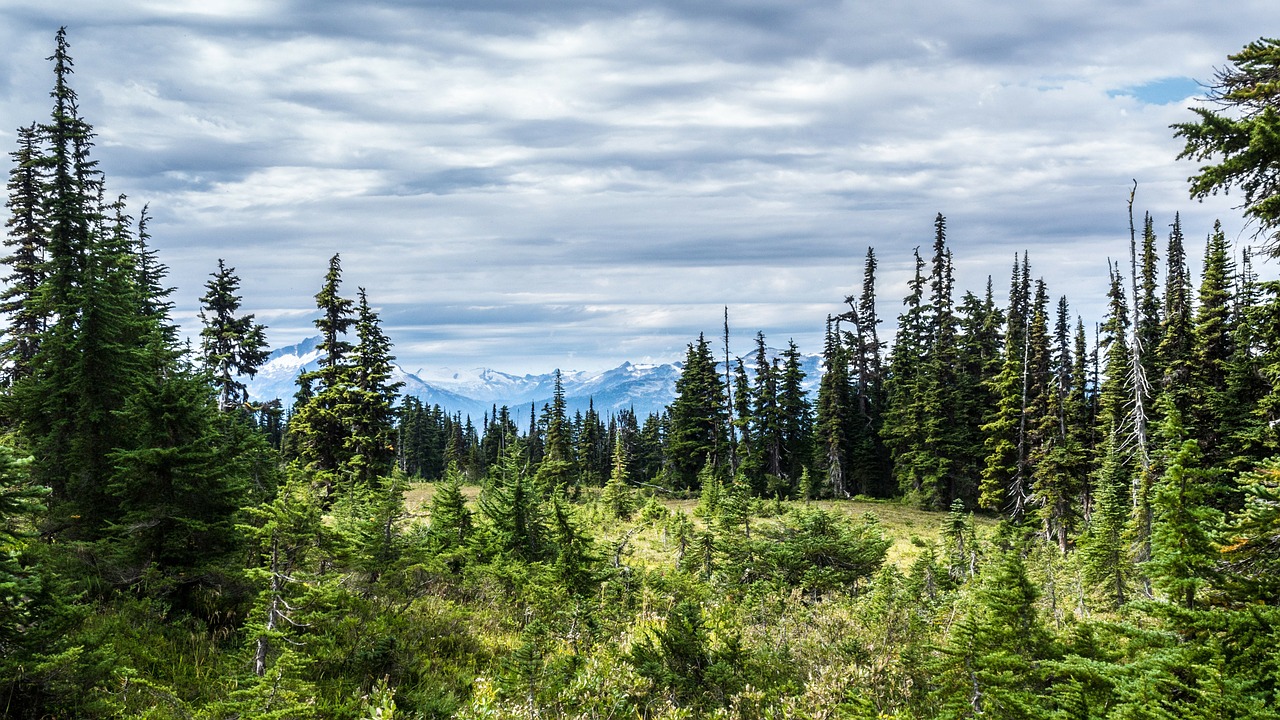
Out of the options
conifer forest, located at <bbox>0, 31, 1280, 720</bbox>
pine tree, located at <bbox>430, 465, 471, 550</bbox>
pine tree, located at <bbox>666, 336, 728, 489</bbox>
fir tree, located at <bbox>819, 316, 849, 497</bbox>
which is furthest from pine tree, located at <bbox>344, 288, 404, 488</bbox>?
fir tree, located at <bbox>819, 316, 849, 497</bbox>

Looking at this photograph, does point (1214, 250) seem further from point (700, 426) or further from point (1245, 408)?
point (700, 426)

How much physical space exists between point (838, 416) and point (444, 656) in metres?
44.7

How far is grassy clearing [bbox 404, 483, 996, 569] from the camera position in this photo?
78.2 feet

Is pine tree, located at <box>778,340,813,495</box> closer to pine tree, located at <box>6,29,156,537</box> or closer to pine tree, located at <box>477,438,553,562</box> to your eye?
pine tree, located at <box>477,438,553,562</box>

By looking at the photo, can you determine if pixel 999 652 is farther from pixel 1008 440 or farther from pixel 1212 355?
pixel 1008 440

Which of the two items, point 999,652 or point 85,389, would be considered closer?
point 999,652

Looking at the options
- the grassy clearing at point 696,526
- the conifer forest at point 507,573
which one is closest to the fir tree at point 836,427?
the grassy clearing at point 696,526

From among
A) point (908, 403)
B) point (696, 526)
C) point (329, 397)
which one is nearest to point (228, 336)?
point (329, 397)

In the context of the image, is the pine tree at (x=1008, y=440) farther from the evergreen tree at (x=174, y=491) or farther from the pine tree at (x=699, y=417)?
the evergreen tree at (x=174, y=491)

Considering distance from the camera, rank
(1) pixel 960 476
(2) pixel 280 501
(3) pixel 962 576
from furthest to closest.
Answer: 1. (1) pixel 960 476
2. (3) pixel 962 576
3. (2) pixel 280 501

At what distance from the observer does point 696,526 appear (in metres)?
32.7

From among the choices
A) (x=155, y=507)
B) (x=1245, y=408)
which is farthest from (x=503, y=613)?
(x=1245, y=408)

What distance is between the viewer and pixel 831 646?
32.8 feet

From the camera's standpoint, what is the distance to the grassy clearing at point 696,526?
78.2 ft
